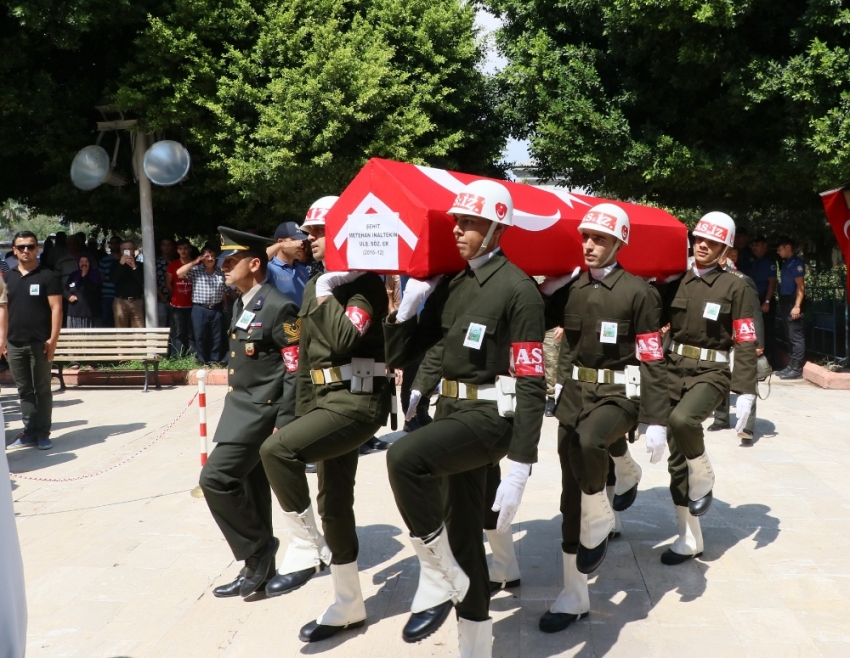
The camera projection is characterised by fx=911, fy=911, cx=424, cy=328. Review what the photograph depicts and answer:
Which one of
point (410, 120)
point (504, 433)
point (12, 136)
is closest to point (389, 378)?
point (504, 433)

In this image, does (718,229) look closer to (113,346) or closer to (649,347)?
(649,347)

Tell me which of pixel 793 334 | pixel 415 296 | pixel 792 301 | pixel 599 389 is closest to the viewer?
pixel 415 296

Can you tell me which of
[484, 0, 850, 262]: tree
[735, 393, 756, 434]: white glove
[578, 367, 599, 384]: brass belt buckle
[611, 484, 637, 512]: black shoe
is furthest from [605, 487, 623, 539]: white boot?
[484, 0, 850, 262]: tree

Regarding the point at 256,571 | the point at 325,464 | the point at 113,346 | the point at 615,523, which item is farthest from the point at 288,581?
→ the point at 113,346

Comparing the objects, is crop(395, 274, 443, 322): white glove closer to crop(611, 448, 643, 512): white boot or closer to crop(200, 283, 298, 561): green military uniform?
crop(200, 283, 298, 561): green military uniform

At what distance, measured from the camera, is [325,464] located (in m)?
4.80

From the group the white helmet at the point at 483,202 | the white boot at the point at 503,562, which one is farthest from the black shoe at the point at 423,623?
the white helmet at the point at 483,202

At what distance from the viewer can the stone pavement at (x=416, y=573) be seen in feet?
15.1

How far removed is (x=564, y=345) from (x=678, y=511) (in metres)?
1.49

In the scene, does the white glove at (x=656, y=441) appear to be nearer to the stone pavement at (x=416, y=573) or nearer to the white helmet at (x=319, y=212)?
the stone pavement at (x=416, y=573)

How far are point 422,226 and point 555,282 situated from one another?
1.33 meters

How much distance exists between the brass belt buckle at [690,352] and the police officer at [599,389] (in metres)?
1.06

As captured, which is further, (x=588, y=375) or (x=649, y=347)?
(x=588, y=375)

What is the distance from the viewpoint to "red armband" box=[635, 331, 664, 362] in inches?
193
